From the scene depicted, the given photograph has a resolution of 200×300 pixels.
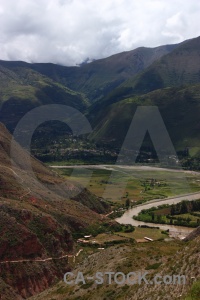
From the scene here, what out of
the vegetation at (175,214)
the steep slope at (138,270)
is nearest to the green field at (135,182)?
the vegetation at (175,214)

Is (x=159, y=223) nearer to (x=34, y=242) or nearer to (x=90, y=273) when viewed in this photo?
(x=34, y=242)

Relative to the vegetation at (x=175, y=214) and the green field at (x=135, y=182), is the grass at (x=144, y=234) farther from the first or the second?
the green field at (x=135, y=182)

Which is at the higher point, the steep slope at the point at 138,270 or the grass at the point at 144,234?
the steep slope at the point at 138,270

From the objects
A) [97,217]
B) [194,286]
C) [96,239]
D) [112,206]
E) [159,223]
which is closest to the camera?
[194,286]

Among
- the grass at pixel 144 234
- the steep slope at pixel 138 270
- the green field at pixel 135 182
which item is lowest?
the grass at pixel 144 234

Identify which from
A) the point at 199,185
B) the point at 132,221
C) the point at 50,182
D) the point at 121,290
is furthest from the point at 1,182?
the point at 199,185

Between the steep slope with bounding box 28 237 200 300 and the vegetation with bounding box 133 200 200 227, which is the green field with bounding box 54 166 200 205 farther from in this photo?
the steep slope with bounding box 28 237 200 300

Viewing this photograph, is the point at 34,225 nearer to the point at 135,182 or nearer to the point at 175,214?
the point at 175,214

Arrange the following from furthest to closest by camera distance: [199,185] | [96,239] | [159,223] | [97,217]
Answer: [199,185] → [159,223] → [97,217] → [96,239]
